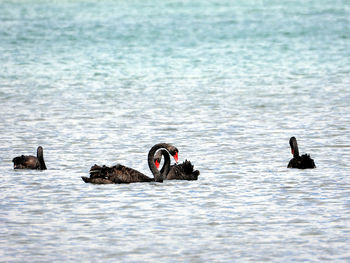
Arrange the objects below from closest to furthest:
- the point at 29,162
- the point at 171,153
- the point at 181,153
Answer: the point at 171,153
the point at 29,162
the point at 181,153

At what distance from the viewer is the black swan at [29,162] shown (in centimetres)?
1554

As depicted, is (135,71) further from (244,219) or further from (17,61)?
(244,219)

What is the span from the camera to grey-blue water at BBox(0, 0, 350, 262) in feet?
36.5

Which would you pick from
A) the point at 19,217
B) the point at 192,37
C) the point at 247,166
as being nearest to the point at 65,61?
the point at 192,37

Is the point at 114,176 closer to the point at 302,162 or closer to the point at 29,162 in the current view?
the point at 29,162

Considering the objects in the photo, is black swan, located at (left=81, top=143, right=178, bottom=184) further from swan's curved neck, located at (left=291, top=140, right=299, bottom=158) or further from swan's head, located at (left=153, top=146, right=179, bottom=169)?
swan's curved neck, located at (left=291, top=140, right=299, bottom=158)

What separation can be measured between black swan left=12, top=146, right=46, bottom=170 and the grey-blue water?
0.56 feet

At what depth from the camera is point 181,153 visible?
17641mm

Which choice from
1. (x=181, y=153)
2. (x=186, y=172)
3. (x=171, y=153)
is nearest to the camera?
(x=186, y=172)

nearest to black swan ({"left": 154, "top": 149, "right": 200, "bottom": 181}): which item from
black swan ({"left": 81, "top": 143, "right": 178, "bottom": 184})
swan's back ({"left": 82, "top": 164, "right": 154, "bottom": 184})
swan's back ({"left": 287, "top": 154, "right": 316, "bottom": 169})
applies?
black swan ({"left": 81, "top": 143, "right": 178, "bottom": 184})

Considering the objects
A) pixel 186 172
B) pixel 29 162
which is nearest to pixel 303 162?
pixel 186 172

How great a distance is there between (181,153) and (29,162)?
327 centimetres

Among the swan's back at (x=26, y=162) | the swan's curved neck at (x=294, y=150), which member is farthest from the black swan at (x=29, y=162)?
the swan's curved neck at (x=294, y=150)

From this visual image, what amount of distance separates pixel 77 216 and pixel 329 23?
205 ft
